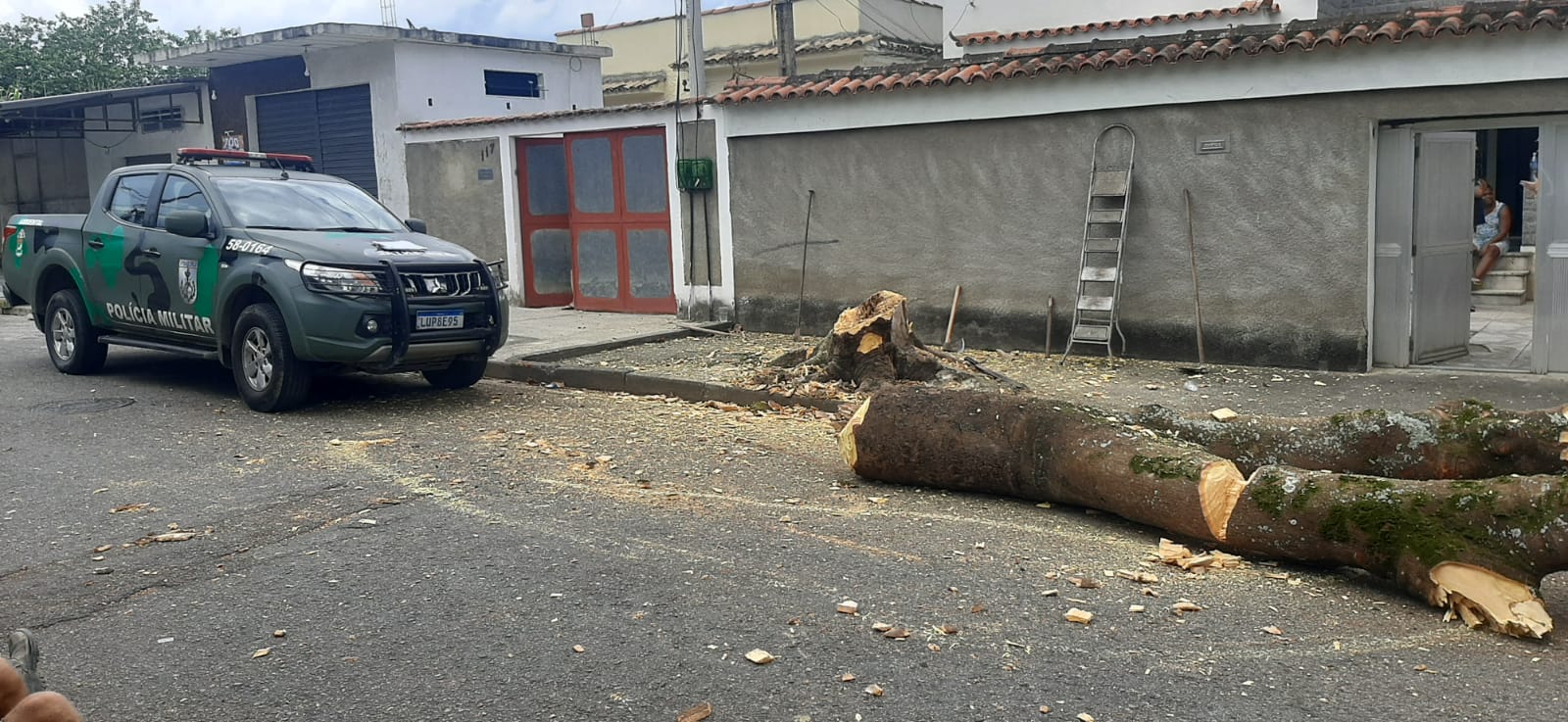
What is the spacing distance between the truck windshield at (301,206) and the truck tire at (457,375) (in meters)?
1.21

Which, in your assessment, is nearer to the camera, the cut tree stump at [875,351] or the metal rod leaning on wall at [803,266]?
Result: the cut tree stump at [875,351]

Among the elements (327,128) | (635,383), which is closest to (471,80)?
(327,128)

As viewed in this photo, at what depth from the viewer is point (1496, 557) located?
15.3 feet

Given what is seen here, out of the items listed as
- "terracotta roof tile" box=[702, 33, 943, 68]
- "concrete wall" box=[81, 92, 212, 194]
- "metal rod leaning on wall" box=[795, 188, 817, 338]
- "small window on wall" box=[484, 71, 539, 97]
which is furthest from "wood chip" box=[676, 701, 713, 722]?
"terracotta roof tile" box=[702, 33, 943, 68]

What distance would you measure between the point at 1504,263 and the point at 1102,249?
707 cm

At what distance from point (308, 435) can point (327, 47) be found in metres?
13.2

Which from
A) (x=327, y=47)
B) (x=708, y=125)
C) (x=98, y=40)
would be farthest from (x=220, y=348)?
(x=98, y=40)

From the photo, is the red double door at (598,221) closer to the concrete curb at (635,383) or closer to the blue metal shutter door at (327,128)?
the concrete curb at (635,383)

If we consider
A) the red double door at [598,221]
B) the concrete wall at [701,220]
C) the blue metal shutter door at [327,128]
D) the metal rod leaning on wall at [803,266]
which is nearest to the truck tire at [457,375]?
the metal rod leaning on wall at [803,266]

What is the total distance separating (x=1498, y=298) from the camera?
15.2m

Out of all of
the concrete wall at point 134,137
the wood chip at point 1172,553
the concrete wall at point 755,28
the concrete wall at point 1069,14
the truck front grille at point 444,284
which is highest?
the concrete wall at point 755,28

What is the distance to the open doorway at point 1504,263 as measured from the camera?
449 inches

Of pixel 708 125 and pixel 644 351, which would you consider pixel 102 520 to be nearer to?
pixel 644 351

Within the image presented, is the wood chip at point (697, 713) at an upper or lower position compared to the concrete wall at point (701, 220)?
lower
